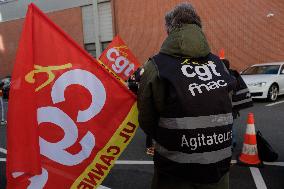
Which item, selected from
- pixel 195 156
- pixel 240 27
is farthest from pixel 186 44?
pixel 240 27

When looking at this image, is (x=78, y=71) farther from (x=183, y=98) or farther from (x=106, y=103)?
(x=183, y=98)

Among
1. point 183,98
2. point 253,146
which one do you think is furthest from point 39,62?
point 253,146

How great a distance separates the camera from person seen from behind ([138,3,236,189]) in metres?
2.05

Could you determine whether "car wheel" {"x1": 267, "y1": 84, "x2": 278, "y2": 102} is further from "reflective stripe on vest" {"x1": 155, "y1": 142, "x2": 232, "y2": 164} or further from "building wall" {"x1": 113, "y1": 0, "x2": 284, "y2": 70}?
"reflective stripe on vest" {"x1": 155, "y1": 142, "x2": 232, "y2": 164}

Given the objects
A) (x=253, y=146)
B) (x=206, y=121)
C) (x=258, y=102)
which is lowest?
(x=258, y=102)

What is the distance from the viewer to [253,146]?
5.30 metres

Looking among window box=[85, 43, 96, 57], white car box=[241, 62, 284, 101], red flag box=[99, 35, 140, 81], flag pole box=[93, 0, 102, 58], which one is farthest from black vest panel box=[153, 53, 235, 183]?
window box=[85, 43, 96, 57]

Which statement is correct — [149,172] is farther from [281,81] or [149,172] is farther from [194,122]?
[281,81]

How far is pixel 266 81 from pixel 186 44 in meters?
11.1

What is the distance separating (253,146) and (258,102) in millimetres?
7651

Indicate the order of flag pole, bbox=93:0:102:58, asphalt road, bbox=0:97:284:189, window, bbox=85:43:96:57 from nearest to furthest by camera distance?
asphalt road, bbox=0:97:284:189 < flag pole, bbox=93:0:102:58 < window, bbox=85:43:96:57

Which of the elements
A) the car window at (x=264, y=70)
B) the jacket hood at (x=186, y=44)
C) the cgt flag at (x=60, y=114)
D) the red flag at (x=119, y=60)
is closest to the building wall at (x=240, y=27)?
the car window at (x=264, y=70)

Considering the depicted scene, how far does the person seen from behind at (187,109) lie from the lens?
205 cm

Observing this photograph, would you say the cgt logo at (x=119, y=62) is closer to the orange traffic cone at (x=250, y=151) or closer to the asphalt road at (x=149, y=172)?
the asphalt road at (x=149, y=172)
